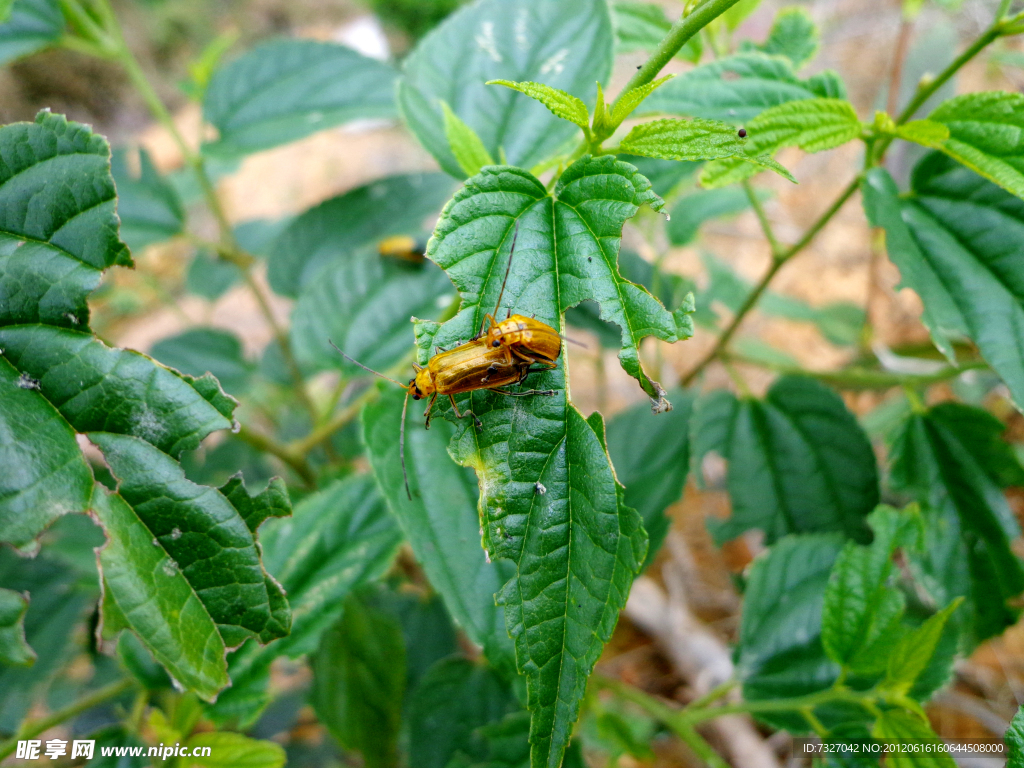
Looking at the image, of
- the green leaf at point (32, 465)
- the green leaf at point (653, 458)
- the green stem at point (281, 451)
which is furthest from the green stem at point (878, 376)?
the green leaf at point (32, 465)

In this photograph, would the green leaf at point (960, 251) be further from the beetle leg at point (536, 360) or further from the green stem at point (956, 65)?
the beetle leg at point (536, 360)

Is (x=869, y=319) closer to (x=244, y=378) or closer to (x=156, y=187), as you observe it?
(x=244, y=378)

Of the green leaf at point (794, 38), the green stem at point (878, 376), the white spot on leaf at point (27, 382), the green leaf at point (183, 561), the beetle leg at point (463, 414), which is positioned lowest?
the green stem at point (878, 376)

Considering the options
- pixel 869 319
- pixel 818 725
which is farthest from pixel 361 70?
pixel 818 725

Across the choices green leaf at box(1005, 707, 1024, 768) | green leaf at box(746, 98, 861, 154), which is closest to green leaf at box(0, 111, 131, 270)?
green leaf at box(746, 98, 861, 154)

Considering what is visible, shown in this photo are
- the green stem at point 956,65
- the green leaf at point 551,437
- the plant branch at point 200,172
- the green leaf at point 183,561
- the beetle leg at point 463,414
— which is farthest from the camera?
the plant branch at point 200,172

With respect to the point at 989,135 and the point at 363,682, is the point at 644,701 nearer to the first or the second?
the point at 363,682

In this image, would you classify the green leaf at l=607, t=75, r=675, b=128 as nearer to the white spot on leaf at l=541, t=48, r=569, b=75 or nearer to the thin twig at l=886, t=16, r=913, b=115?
the white spot on leaf at l=541, t=48, r=569, b=75

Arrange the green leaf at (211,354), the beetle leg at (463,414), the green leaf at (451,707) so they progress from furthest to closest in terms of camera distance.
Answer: the green leaf at (211,354) < the green leaf at (451,707) < the beetle leg at (463,414)
